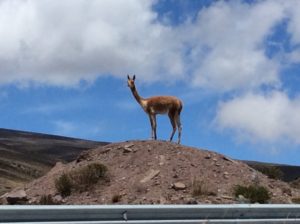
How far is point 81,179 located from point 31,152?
113 meters

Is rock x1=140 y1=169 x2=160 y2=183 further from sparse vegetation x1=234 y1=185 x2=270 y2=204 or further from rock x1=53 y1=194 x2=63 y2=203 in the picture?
sparse vegetation x1=234 y1=185 x2=270 y2=204

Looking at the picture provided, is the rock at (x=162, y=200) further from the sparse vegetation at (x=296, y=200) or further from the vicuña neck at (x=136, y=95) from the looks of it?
the vicuña neck at (x=136, y=95)

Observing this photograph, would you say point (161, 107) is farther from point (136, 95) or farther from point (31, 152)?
point (31, 152)

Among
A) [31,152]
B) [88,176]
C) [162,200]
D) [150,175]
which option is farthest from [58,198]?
[31,152]

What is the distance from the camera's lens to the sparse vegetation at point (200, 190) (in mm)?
20905

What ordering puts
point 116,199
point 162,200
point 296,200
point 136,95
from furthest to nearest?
point 136,95, point 296,200, point 116,199, point 162,200

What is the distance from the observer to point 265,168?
29828 mm

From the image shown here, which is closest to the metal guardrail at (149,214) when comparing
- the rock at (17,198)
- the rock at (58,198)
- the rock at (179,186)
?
the rock at (179,186)

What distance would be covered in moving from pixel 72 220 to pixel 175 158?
49.4 feet

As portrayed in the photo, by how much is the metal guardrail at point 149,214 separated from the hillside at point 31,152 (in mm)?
70307

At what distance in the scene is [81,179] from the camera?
74.2 feet

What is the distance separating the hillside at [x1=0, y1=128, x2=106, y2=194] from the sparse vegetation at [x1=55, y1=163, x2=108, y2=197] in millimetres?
57200

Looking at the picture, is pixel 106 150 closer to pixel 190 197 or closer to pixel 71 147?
pixel 190 197

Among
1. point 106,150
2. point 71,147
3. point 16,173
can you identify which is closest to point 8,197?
point 106,150
